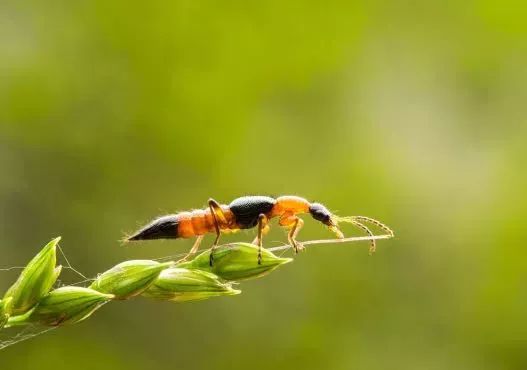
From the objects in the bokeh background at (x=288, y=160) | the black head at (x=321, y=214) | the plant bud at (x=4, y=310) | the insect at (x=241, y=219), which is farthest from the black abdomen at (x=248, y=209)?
the bokeh background at (x=288, y=160)

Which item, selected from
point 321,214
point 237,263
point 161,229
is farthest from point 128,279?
point 321,214

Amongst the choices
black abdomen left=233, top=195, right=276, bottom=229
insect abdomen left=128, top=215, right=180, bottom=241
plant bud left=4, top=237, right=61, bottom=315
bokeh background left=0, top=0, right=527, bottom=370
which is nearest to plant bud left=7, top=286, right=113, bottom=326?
plant bud left=4, top=237, right=61, bottom=315

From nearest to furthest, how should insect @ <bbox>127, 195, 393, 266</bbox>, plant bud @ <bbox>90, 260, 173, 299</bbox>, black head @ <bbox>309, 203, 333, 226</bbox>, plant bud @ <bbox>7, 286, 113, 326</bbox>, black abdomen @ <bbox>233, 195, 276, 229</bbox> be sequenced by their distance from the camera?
1. plant bud @ <bbox>7, 286, 113, 326</bbox>
2. plant bud @ <bbox>90, 260, 173, 299</bbox>
3. insect @ <bbox>127, 195, 393, 266</bbox>
4. black abdomen @ <bbox>233, 195, 276, 229</bbox>
5. black head @ <bbox>309, 203, 333, 226</bbox>

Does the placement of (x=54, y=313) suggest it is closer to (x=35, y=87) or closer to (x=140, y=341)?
(x=140, y=341)

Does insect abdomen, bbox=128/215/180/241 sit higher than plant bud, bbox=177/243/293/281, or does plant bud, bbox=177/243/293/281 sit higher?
insect abdomen, bbox=128/215/180/241

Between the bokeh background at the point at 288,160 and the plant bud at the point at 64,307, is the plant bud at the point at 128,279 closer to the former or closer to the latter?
the plant bud at the point at 64,307

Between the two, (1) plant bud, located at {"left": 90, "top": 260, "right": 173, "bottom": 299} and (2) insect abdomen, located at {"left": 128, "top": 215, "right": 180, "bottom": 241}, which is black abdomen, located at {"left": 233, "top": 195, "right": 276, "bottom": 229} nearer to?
(2) insect abdomen, located at {"left": 128, "top": 215, "right": 180, "bottom": 241}

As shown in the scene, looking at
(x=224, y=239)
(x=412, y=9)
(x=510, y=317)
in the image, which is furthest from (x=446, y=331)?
(x=412, y=9)
